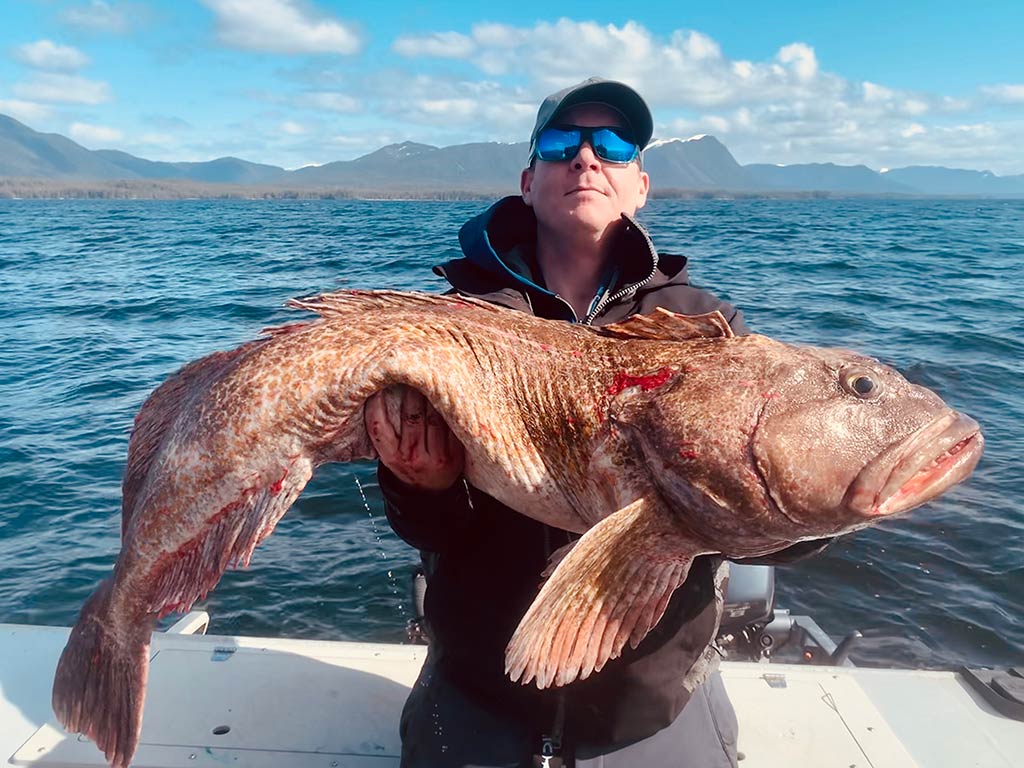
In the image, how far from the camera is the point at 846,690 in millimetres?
4395

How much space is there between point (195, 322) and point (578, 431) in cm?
1813

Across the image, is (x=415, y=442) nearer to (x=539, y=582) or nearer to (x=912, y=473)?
(x=539, y=582)

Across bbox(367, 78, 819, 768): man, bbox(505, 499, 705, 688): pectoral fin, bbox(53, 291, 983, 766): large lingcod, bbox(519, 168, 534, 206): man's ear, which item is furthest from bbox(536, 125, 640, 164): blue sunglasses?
bbox(505, 499, 705, 688): pectoral fin

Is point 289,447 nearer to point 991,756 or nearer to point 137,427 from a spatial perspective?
point 137,427

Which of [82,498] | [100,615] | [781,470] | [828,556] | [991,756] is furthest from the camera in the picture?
[82,498]

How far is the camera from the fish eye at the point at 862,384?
9.23 feet

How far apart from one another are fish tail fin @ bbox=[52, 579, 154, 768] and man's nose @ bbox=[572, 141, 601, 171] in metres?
2.95

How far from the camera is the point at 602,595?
281 centimetres

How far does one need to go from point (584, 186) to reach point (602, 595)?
208 cm

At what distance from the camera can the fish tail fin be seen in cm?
327

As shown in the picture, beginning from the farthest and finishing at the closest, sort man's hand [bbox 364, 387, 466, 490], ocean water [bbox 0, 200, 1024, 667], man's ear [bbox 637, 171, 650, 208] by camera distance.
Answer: ocean water [bbox 0, 200, 1024, 667], man's ear [bbox 637, 171, 650, 208], man's hand [bbox 364, 387, 466, 490]

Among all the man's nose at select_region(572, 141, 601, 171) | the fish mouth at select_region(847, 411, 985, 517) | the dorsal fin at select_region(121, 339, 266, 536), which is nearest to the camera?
the fish mouth at select_region(847, 411, 985, 517)

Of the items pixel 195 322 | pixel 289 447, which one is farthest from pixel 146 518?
pixel 195 322

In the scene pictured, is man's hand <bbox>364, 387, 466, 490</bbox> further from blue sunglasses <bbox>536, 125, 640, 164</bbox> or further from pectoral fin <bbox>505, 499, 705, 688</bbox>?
blue sunglasses <bbox>536, 125, 640, 164</bbox>
